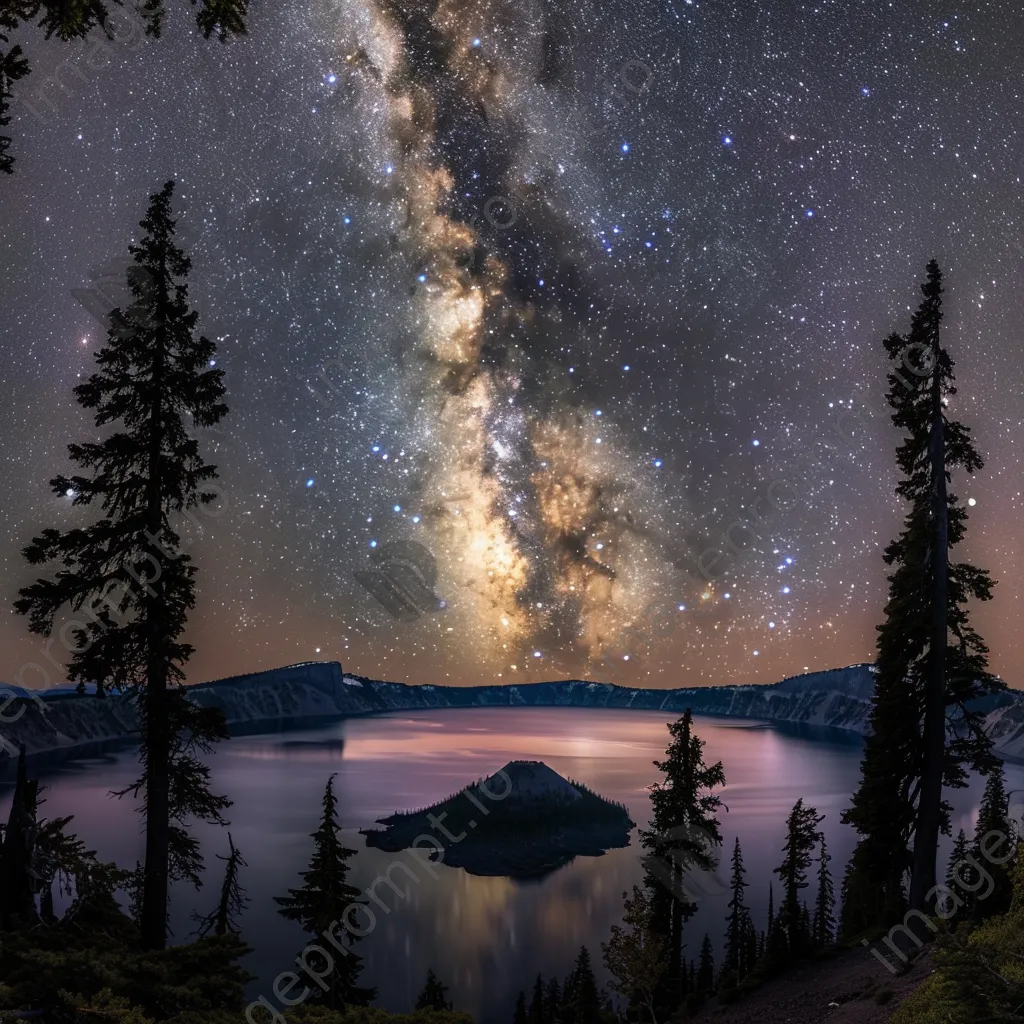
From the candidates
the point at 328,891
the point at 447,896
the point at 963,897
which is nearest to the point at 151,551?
the point at 328,891

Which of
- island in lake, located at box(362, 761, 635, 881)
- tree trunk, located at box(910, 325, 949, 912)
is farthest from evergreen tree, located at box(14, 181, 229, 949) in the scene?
island in lake, located at box(362, 761, 635, 881)

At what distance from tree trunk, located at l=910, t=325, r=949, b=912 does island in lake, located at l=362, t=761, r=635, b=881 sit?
131215mm

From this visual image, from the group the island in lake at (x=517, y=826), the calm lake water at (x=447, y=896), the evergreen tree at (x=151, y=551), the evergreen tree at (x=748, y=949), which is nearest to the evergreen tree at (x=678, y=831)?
the evergreen tree at (x=151, y=551)

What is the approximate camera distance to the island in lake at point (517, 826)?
142 metres

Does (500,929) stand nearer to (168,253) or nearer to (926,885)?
(926,885)

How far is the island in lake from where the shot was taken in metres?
142

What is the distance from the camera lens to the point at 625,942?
27078 mm

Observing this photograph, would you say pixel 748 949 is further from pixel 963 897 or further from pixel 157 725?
pixel 157 725

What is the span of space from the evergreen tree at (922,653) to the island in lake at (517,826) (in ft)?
425

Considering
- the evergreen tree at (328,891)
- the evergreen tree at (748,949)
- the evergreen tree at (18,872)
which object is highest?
the evergreen tree at (18,872)

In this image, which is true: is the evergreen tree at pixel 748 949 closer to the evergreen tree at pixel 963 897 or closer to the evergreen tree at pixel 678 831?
the evergreen tree at pixel 678 831

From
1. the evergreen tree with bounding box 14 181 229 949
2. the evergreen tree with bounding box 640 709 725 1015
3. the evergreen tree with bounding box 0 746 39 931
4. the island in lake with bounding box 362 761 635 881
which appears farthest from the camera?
the island in lake with bounding box 362 761 635 881

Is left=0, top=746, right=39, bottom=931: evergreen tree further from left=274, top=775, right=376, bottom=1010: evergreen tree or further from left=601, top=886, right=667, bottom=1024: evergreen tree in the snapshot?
left=601, top=886, right=667, bottom=1024: evergreen tree

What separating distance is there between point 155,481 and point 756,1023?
18.9 metres
